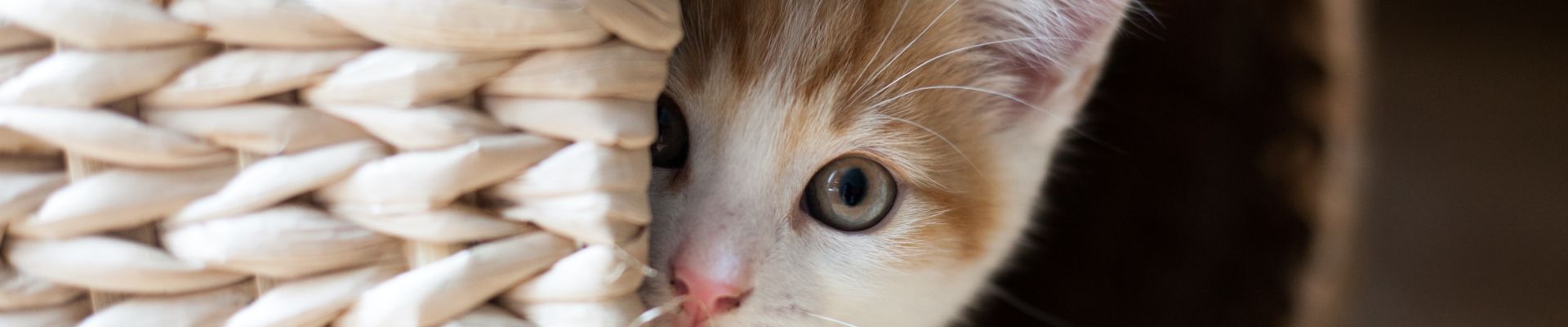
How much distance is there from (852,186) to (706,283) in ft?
0.65

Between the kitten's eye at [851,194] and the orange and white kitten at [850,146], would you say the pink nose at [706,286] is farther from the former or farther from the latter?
the kitten's eye at [851,194]

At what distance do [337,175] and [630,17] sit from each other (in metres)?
0.16

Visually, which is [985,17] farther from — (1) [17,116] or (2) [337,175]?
(1) [17,116]

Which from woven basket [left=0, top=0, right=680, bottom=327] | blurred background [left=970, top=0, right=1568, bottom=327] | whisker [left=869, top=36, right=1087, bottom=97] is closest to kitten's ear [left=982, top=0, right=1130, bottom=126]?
whisker [left=869, top=36, right=1087, bottom=97]

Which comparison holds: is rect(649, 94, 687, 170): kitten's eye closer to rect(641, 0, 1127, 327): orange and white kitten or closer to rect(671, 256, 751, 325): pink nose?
rect(641, 0, 1127, 327): orange and white kitten

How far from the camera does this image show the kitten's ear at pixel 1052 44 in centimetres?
89

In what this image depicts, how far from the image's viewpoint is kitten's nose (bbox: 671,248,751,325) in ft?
2.27

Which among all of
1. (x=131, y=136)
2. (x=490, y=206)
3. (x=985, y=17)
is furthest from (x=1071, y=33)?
(x=131, y=136)

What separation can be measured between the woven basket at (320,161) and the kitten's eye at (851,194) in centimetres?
33

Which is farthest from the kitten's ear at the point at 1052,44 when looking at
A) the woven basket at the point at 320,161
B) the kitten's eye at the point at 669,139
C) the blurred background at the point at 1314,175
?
the woven basket at the point at 320,161

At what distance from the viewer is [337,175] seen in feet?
1.49

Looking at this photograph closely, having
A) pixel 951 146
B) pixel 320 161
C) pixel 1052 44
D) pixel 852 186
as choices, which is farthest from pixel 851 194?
pixel 320 161

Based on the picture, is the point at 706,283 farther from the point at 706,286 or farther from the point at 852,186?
the point at 852,186

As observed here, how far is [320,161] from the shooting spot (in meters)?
0.45
